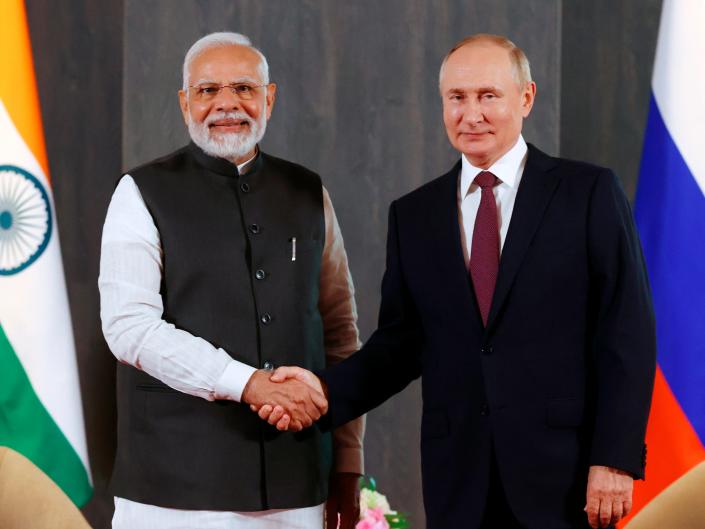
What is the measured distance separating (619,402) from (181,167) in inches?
53.6

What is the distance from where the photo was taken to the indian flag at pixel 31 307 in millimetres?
3547

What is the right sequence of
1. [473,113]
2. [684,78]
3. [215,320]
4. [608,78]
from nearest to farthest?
[473,113] < [215,320] < [684,78] < [608,78]

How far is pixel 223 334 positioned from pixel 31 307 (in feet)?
3.49

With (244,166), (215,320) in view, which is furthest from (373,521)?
(244,166)

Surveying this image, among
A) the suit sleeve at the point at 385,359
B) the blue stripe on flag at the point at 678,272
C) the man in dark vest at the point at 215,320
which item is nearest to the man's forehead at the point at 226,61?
the man in dark vest at the point at 215,320

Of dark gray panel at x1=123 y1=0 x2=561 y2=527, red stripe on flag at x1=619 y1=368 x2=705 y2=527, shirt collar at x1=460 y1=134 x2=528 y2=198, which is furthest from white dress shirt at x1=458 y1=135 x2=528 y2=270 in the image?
Answer: dark gray panel at x1=123 y1=0 x2=561 y2=527

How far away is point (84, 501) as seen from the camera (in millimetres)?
3637

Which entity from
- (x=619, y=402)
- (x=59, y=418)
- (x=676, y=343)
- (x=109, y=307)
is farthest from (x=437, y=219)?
(x=59, y=418)

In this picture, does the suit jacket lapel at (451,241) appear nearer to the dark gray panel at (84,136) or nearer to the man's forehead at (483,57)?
the man's forehead at (483,57)

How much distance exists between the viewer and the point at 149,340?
2727 millimetres

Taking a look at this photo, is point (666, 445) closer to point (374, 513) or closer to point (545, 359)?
point (374, 513)

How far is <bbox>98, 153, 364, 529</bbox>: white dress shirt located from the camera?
272 centimetres

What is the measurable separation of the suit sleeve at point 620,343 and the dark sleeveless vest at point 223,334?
2.69ft

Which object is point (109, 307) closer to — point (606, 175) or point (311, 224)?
point (311, 224)
